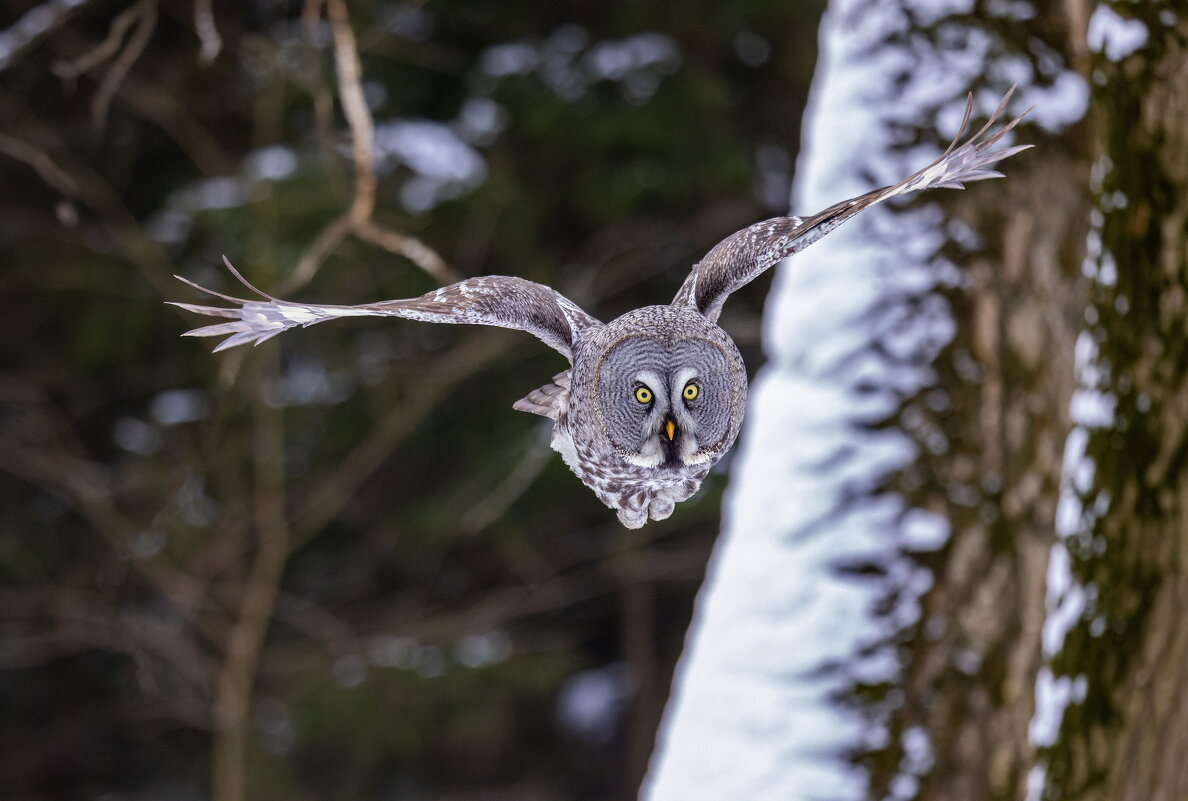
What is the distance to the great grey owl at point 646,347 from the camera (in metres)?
0.53

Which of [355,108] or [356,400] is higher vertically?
[356,400]

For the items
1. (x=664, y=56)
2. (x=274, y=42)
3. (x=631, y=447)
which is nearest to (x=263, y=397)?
(x=274, y=42)

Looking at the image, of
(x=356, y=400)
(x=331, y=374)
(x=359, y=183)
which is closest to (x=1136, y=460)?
(x=359, y=183)

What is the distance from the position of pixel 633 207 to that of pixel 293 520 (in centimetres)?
201

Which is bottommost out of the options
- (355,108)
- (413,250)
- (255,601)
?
(413,250)

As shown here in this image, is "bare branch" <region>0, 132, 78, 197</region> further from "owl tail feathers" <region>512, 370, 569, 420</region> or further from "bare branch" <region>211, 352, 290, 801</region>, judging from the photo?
"bare branch" <region>211, 352, 290, 801</region>

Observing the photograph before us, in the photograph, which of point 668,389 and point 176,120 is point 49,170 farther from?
point 176,120

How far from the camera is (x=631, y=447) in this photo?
633mm

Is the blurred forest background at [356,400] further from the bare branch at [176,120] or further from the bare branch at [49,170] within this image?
the bare branch at [49,170]

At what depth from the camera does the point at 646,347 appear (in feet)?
2.00

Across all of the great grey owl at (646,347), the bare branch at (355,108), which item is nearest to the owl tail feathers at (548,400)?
the great grey owl at (646,347)

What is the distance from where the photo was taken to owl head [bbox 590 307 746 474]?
0.58m

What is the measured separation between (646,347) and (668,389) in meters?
0.04

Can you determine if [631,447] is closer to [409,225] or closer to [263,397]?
[409,225]
